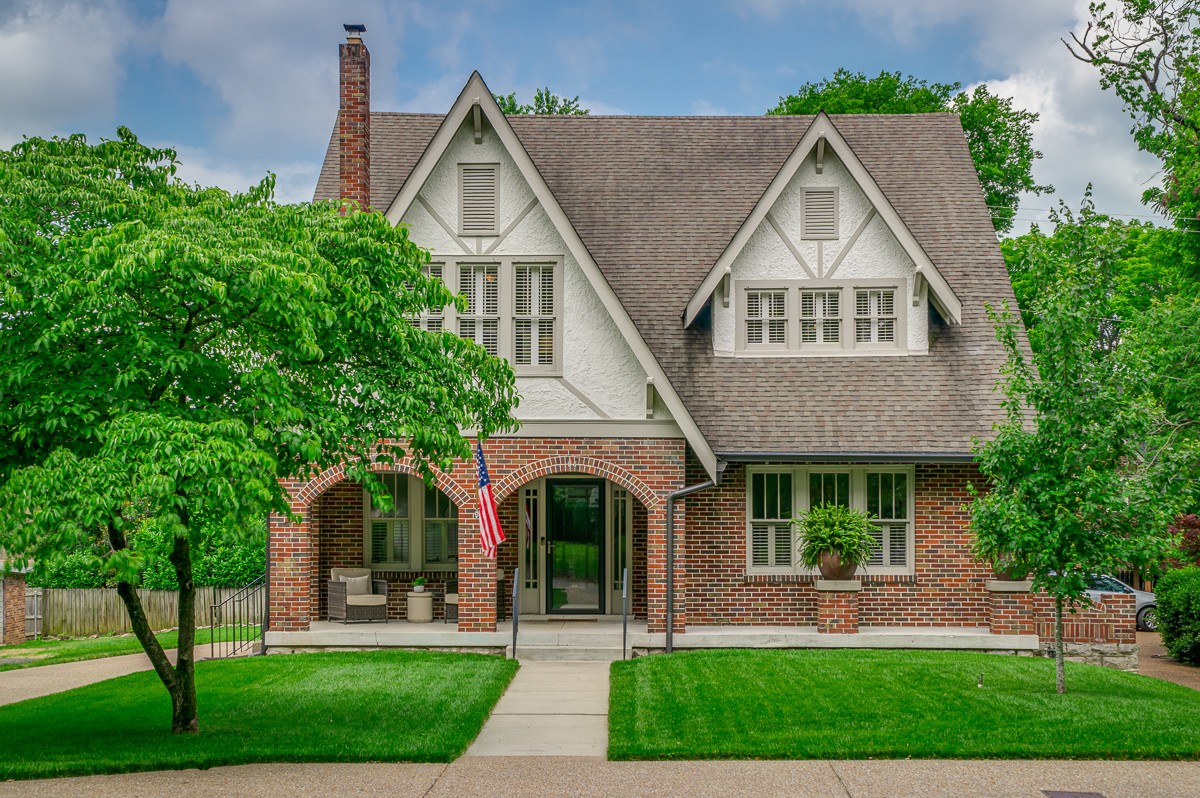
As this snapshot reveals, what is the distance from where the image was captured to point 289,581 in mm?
16609

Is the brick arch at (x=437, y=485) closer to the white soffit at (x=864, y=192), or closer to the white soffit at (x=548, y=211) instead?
the white soffit at (x=548, y=211)

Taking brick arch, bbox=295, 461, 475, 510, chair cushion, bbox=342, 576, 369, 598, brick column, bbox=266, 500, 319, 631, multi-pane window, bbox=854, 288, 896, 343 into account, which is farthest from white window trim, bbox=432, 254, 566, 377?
multi-pane window, bbox=854, 288, 896, 343

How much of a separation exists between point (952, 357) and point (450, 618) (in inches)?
354

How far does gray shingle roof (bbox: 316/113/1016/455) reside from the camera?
56.0ft

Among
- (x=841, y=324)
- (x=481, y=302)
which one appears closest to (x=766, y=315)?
(x=841, y=324)

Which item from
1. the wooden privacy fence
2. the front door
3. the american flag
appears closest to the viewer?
the american flag

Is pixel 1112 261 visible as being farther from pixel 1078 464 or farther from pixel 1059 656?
pixel 1059 656

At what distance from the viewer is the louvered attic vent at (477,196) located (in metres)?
16.9

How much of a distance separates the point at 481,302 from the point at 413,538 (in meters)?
4.28

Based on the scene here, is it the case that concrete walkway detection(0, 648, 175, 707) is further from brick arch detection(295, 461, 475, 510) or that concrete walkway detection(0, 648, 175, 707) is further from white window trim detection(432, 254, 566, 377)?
white window trim detection(432, 254, 566, 377)

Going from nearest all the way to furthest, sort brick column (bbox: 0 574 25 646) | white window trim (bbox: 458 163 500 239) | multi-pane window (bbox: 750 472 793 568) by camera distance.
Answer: white window trim (bbox: 458 163 500 239), multi-pane window (bbox: 750 472 793 568), brick column (bbox: 0 574 25 646)

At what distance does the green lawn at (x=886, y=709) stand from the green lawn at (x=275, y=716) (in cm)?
178

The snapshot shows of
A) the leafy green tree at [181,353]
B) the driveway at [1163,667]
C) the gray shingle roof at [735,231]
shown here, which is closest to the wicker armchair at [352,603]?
the gray shingle roof at [735,231]

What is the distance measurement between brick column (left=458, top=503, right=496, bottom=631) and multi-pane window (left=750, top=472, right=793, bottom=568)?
160 inches
